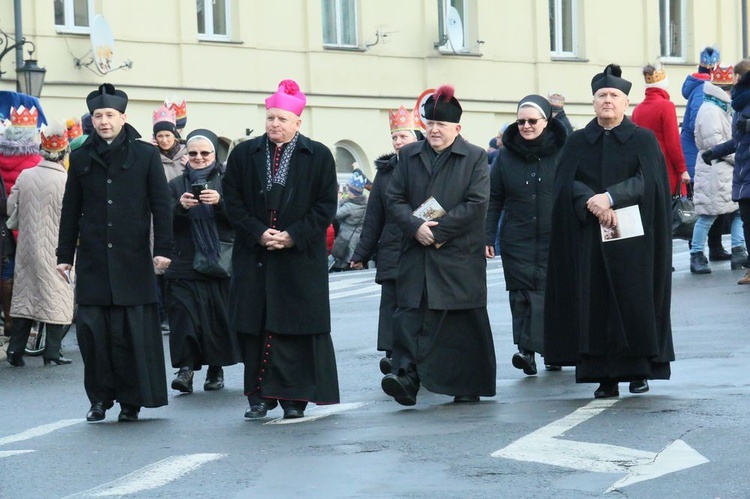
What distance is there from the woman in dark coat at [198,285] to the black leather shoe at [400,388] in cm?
225

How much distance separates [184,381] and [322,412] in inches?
74.7

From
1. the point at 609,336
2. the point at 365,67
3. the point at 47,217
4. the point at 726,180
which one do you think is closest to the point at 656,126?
the point at 726,180

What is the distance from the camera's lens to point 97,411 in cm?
1120

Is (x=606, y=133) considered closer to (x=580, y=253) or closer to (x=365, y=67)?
(x=580, y=253)

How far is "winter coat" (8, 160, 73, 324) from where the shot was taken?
1532 cm

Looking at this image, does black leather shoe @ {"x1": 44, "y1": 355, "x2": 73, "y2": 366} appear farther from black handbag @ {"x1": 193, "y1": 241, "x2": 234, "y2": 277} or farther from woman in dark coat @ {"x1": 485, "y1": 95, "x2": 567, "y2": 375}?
woman in dark coat @ {"x1": 485, "y1": 95, "x2": 567, "y2": 375}

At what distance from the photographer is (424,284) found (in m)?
11.2

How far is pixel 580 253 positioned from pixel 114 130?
2.91 m

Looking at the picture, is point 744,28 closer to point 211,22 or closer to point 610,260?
point 211,22

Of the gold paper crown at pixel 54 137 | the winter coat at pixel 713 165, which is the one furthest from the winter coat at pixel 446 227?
the winter coat at pixel 713 165

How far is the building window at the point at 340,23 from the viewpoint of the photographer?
35156mm

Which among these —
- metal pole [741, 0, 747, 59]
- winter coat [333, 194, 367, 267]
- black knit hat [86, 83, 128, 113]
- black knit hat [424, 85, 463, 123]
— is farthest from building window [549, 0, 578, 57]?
black knit hat [86, 83, 128, 113]

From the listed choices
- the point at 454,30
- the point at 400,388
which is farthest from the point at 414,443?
the point at 454,30

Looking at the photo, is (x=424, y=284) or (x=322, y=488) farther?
(x=424, y=284)
